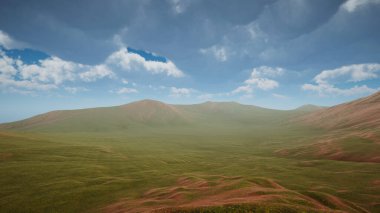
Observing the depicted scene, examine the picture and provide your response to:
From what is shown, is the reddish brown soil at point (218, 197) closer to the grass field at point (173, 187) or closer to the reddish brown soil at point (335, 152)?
the grass field at point (173, 187)

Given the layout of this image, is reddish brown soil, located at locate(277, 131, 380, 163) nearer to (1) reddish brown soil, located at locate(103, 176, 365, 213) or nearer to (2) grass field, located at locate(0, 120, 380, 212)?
(2) grass field, located at locate(0, 120, 380, 212)

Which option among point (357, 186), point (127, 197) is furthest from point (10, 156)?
point (357, 186)

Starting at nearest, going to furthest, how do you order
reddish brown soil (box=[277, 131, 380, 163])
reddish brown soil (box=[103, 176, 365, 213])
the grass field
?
reddish brown soil (box=[103, 176, 365, 213]), the grass field, reddish brown soil (box=[277, 131, 380, 163])

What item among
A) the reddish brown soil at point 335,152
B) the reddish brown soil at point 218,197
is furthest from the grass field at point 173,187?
the reddish brown soil at point 335,152

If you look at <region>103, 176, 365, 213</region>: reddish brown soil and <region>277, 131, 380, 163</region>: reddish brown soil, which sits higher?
<region>103, 176, 365, 213</region>: reddish brown soil

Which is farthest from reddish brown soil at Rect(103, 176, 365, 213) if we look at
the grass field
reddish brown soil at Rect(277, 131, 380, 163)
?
reddish brown soil at Rect(277, 131, 380, 163)

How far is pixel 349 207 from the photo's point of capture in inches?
1458

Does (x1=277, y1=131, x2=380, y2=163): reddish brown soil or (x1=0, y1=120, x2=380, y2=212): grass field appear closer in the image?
(x1=0, y1=120, x2=380, y2=212): grass field

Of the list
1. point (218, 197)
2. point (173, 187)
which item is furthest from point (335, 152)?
point (218, 197)

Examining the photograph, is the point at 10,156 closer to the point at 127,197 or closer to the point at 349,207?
the point at 127,197

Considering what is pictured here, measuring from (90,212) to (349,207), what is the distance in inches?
1806

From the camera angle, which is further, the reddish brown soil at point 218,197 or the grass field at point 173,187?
the grass field at point 173,187

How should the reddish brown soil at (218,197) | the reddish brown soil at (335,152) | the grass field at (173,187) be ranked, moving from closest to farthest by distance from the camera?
the reddish brown soil at (218,197)
the grass field at (173,187)
the reddish brown soil at (335,152)

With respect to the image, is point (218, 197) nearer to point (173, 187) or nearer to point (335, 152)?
point (173, 187)
